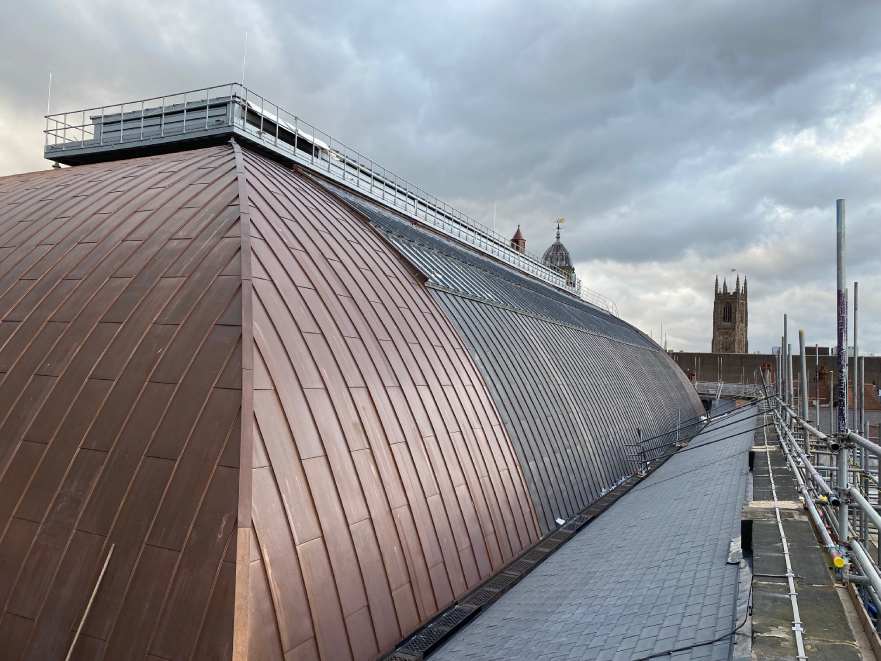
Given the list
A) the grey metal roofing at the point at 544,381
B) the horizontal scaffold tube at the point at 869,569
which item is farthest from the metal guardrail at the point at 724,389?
the horizontal scaffold tube at the point at 869,569

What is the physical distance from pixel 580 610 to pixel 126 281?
436 inches

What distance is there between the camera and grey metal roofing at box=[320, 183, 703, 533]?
17422 millimetres

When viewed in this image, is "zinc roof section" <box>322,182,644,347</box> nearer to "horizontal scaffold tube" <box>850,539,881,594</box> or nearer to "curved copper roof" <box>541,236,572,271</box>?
"horizontal scaffold tube" <box>850,539,881,594</box>

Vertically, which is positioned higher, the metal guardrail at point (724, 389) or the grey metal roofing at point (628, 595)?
the metal guardrail at point (724, 389)

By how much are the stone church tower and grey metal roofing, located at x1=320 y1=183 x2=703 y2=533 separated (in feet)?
351

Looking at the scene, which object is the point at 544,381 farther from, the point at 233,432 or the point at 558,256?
the point at 558,256

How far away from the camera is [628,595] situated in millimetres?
11383

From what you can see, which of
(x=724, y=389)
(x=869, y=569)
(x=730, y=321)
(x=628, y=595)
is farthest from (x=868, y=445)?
(x=730, y=321)

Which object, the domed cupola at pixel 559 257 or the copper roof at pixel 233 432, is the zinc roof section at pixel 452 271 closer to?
the copper roof at pixel 233 432

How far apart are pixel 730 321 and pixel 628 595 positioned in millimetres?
133068

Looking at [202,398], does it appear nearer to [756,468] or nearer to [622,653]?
[622,653]

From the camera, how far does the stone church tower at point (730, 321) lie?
127 m

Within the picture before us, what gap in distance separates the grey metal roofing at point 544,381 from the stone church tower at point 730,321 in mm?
106994

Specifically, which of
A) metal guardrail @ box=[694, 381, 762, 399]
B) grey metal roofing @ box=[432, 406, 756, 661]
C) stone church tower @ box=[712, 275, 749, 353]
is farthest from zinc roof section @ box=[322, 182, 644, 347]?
stone church tower @ box=[712, 275, 749, 353]
